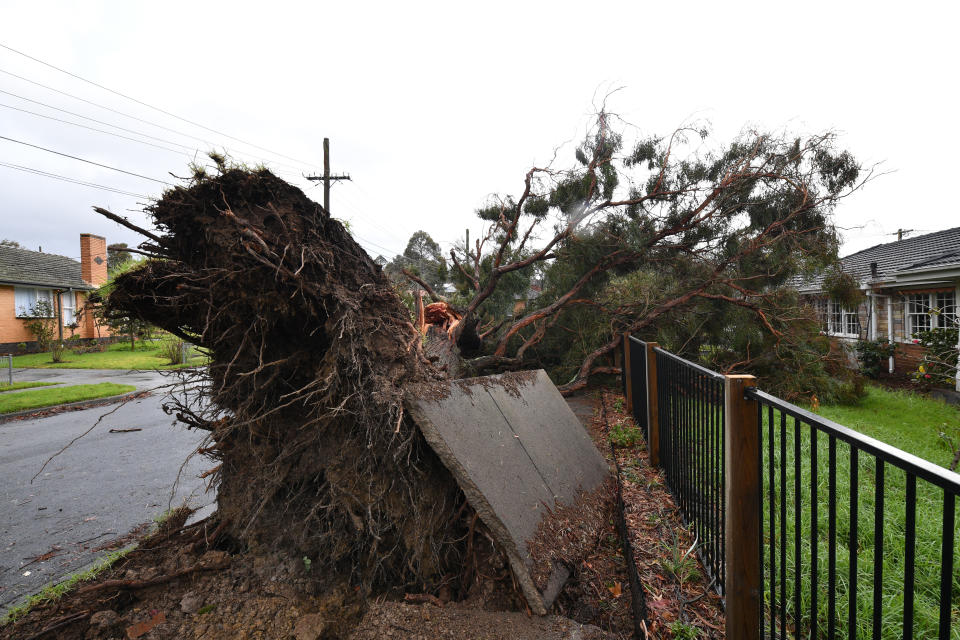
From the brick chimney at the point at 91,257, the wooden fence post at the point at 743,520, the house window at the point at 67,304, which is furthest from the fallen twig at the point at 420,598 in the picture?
the brick chimney at the point at 91,257

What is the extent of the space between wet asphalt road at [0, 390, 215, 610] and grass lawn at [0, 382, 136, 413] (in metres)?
1.25

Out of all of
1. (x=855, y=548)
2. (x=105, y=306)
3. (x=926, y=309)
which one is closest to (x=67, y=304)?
(x=105, y=306)

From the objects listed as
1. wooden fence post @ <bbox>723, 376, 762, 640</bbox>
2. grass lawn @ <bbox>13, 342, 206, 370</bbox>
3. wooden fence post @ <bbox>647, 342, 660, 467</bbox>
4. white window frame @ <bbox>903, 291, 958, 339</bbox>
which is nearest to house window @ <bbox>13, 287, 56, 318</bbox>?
grass lawn @ <bbox>13, 342, 206, 370</bbox>

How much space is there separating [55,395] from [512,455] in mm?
11449

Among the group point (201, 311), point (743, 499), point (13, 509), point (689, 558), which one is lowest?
point (13, 509)

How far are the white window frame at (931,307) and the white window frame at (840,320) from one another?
2.17m

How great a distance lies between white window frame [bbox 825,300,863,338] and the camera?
47.9 ft

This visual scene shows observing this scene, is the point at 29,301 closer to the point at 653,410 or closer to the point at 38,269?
the point at 38,269

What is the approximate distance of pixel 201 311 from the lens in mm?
2689

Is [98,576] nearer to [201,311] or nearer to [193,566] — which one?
[193,566]

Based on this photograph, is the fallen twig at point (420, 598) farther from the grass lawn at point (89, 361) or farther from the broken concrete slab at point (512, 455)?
the grass lawn at point (89, 361)

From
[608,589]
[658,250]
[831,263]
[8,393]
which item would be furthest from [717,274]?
[8,393]

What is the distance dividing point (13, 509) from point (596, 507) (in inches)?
212

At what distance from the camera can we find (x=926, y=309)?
11.2 metres
